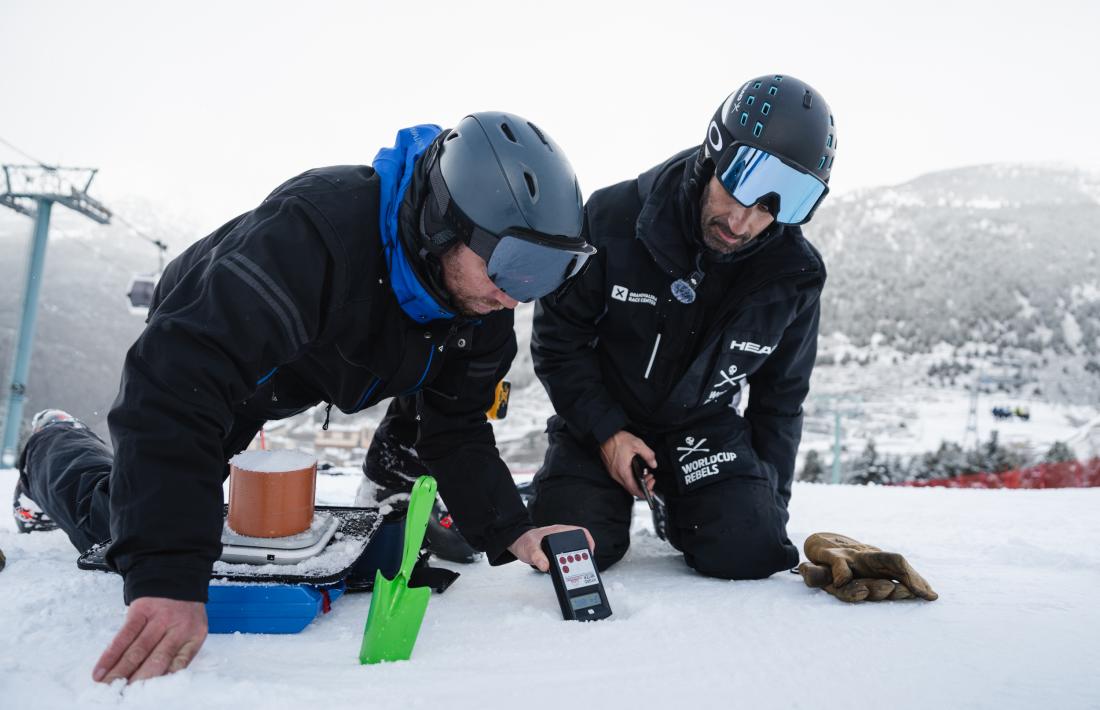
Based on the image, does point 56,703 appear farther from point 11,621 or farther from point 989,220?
point 989,220

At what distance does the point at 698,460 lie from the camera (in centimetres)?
266

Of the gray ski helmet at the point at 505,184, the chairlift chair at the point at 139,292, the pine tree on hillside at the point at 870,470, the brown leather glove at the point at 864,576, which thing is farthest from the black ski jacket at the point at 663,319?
the pine tree on hillside at the point at 870,470

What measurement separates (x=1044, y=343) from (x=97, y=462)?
7004 centimetres

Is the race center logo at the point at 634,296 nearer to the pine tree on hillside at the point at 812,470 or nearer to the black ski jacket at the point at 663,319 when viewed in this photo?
the black ski jacket at the point at 663,319

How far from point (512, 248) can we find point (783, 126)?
1.24 m

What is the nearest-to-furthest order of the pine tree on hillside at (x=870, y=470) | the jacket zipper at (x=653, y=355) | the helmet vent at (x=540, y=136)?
the helmet vent at (x=540, y=136), the jacket zipper at (x=653, y=355), the pine tree on hillside at (x=870, y=470)

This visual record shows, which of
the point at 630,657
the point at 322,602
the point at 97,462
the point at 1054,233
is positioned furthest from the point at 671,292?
the point at 1054,233

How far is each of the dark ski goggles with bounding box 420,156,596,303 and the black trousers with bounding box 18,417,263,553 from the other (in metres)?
1.17

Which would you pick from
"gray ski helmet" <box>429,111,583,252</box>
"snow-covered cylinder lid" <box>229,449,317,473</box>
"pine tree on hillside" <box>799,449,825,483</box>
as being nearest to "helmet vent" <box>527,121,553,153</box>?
"gray ski helmet" <box>429,111,583,252</box>

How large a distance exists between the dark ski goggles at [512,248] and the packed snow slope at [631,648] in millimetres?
855

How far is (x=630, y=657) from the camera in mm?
1541

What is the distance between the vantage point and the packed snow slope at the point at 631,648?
4.33 ft

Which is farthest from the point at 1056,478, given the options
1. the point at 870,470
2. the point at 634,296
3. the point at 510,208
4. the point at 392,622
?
the point at 392,622

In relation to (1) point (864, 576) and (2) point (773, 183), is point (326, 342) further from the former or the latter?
(1) point (864, 576)
